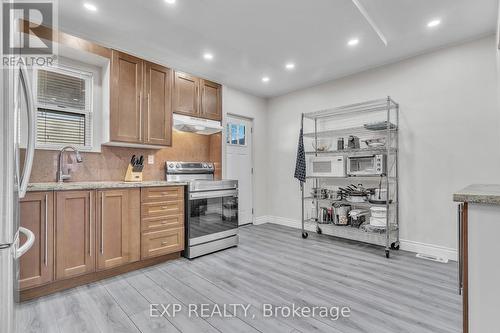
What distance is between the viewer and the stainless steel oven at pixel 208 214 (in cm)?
308

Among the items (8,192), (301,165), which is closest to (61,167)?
(8,192)

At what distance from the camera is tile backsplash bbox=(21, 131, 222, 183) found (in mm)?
2667

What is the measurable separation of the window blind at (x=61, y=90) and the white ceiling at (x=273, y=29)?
1.81ft

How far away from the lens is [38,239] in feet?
6.81

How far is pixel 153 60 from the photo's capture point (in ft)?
11.3

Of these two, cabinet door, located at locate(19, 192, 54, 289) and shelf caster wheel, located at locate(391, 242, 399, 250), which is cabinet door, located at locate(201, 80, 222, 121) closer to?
cabinet door, located at locate(19, 192, 54, 289)

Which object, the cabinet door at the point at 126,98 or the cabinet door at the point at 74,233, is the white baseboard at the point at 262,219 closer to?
the cabinet door at the point at 126,98

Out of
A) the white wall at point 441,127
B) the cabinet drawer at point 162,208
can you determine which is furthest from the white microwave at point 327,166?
the cabinet drawer at point 162,208

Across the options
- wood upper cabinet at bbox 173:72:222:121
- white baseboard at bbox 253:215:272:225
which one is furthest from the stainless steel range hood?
white baseboard at bbox 253:215:272:225

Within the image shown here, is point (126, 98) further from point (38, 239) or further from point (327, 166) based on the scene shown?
point (327, 166)

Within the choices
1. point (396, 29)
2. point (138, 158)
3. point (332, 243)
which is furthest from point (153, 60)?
point (332, 243)

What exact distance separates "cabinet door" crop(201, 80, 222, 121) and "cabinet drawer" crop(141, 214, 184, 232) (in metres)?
1.60

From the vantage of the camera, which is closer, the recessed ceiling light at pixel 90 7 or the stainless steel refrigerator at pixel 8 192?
the stainless steel refrigerator at pixel 8 192

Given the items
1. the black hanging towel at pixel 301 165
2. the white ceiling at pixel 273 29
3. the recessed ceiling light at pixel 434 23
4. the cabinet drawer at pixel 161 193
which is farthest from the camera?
the black hanging towel at pixel 301 165
